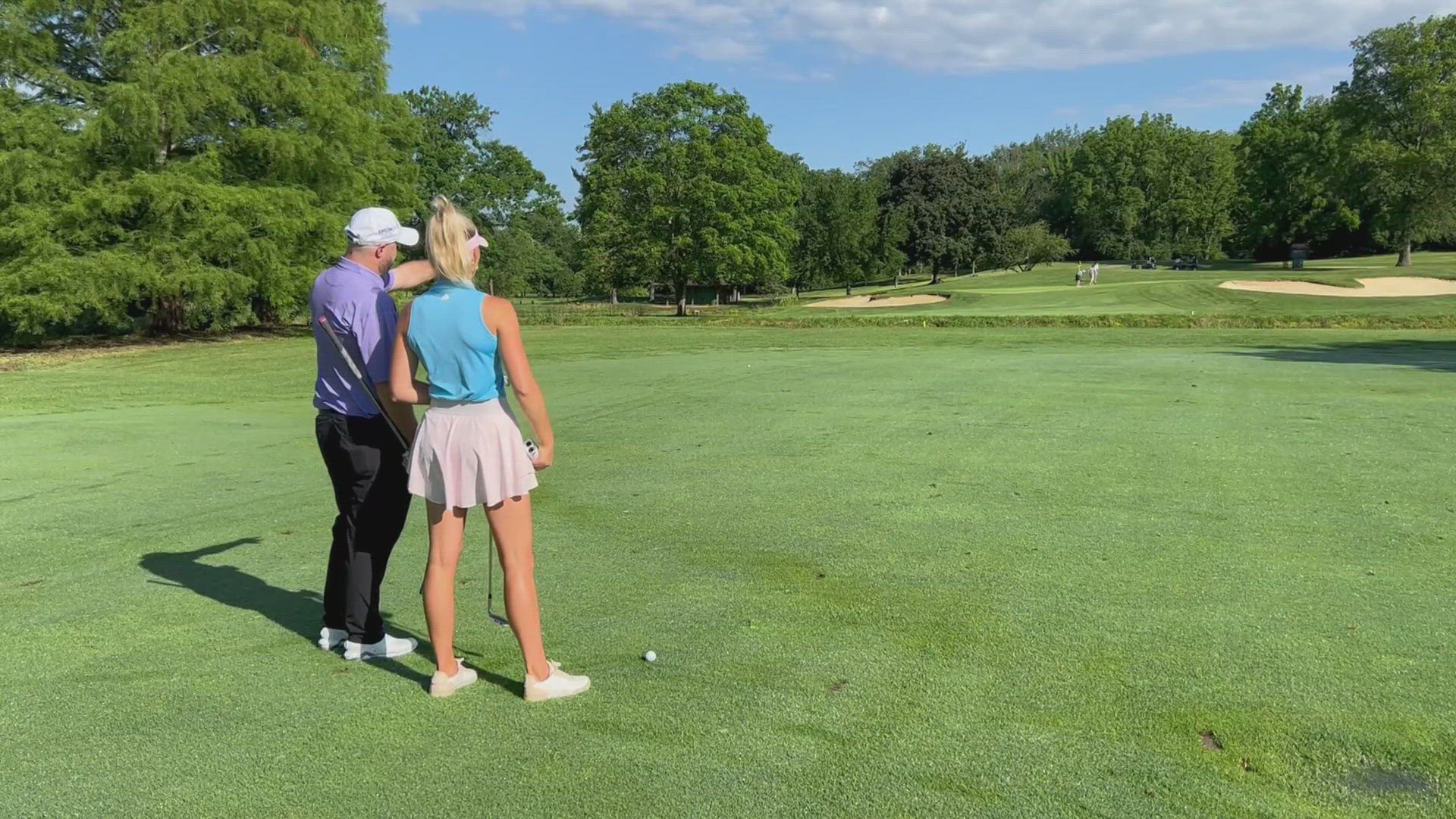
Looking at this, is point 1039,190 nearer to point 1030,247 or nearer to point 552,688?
point 1030,247

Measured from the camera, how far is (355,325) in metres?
4.49

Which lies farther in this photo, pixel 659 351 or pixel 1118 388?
pixel 659 351

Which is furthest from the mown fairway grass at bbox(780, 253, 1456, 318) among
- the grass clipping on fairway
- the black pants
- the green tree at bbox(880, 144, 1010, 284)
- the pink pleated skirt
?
the pink pleated skirt

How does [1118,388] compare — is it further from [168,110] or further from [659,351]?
[168,110]

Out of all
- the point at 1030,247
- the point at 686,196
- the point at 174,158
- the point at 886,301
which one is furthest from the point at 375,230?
the point at 1030,247

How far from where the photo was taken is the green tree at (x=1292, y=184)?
216 ft

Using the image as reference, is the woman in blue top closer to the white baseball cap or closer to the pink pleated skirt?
the pink pleated skirt

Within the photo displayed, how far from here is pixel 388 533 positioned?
484 cm

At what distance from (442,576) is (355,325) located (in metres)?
1.30

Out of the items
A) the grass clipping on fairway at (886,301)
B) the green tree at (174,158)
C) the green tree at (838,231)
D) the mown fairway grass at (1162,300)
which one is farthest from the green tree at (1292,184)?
the green tree at (174,158)

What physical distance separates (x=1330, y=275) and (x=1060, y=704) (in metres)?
50.8

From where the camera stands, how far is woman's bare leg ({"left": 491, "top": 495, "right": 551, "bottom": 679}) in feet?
13.5

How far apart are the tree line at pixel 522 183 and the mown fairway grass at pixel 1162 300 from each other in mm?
10043

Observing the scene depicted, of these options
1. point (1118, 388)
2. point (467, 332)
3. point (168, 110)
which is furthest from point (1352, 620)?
point (168, 110)
